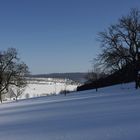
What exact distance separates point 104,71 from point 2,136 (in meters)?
37.7

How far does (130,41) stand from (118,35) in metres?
1.74

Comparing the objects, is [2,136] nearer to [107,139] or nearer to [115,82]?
[107,139]

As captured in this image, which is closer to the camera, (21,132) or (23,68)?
(21,132)

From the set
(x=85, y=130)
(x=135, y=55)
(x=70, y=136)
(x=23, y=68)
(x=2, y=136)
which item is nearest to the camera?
(x=70, y=136)

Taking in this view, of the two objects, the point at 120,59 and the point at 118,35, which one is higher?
the point at 118,35

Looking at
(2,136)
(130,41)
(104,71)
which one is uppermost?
(130,41)

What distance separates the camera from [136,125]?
1076 cm

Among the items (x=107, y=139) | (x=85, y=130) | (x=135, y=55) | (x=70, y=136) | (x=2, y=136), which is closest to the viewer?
(x=107, y=139)

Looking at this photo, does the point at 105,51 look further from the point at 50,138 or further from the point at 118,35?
the point at 50,138

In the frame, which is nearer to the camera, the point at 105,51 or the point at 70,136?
the point at 70,136

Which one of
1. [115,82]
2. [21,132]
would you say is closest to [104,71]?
[115,82]

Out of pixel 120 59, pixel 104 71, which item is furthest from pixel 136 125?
pixel 104 71

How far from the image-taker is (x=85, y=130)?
36.2 feet

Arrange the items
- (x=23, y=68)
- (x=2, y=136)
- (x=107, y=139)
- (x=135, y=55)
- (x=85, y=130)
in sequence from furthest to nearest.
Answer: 1. (x=23, y=68)
2. (x=135, y=55)
3. (x=2, y=136)
4. (x=85, y=130)
5. (x=107, y=139)
